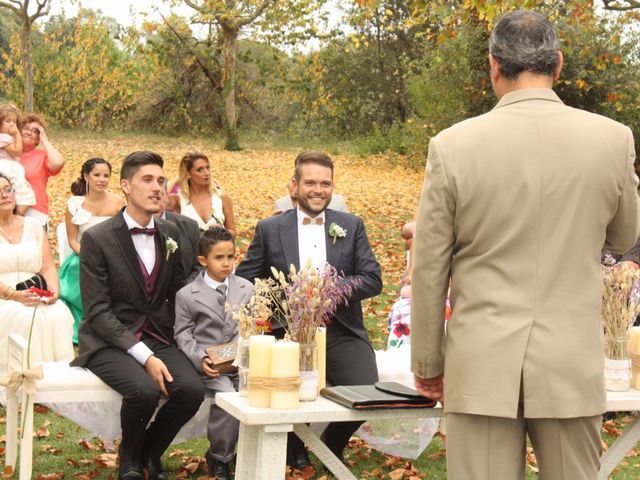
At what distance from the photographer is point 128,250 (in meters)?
5.71

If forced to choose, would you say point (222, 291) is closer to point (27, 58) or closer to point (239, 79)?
point (27, 58)

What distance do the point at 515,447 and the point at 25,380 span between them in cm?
292

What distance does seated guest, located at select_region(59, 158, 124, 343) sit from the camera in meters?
8.73

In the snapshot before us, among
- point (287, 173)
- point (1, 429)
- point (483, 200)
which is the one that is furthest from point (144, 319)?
point (287, 173)

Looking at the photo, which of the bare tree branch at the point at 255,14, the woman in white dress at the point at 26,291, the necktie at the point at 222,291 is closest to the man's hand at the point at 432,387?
the necktie at the point at 222,291

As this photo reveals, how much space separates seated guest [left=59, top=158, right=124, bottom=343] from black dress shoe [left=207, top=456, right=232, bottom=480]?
3639 millimetres

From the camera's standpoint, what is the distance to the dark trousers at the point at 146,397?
210 inches

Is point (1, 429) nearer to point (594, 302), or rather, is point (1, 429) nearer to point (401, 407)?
point (401, 407)

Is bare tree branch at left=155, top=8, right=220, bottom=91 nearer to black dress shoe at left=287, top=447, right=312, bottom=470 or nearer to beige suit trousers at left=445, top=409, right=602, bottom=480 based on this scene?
black dress shoe at left=287, top=447, right=312, bottom=470

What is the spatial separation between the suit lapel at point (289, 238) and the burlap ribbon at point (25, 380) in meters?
1.49

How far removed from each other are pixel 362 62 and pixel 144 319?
25456 mm

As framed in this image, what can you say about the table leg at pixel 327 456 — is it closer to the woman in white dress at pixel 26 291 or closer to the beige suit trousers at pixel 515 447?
the beige suit trousers at pixel 515 447

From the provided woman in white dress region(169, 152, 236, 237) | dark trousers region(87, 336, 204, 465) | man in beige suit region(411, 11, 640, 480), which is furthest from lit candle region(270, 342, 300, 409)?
woman in white dress region(169, 152, 236, 237)

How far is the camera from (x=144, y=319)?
18.8 ft
